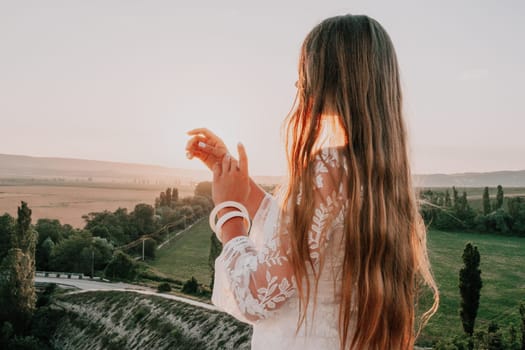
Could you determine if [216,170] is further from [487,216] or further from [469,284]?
[487,216]

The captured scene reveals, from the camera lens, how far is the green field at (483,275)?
1778 cm

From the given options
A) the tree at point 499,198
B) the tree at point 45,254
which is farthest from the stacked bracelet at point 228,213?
the tree at point 45,254

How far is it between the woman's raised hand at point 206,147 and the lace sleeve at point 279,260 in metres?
0.23

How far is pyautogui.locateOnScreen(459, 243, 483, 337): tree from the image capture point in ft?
45.2

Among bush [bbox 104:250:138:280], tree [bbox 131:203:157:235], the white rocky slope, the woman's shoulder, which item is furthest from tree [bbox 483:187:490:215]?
the woman's shoulder

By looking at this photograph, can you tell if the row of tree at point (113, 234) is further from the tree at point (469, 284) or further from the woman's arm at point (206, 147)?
the woman's arm at point (206, 147)

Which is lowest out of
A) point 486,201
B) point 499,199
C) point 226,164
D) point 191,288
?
point 191,288

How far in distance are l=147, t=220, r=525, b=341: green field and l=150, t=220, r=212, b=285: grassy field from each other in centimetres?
6

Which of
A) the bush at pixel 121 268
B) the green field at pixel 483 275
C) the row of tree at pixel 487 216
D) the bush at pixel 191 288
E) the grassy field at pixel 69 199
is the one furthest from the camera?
the grassy field at pixel 69 199

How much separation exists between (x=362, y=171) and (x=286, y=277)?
0.24 metres

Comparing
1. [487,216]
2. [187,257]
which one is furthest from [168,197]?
[487,216]

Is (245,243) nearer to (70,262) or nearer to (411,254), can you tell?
(411,254)

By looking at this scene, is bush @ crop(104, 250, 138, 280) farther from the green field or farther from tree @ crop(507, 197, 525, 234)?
tree @ crop(507, 197, 525, 234)

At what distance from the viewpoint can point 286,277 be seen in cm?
92
